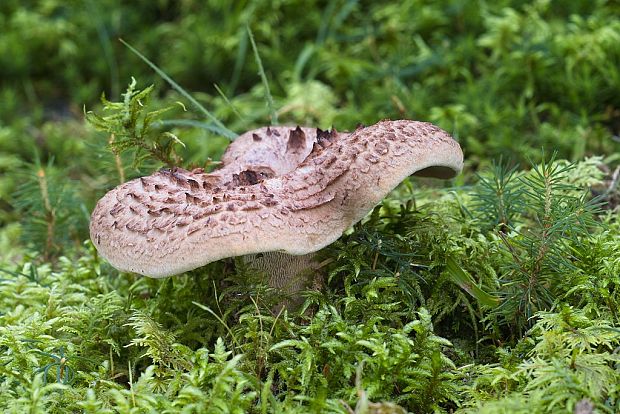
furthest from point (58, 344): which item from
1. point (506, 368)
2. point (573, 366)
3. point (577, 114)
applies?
point (577, 114)

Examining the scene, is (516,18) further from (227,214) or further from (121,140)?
(227,214)

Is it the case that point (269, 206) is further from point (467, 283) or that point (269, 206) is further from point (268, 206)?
point (467, 283)

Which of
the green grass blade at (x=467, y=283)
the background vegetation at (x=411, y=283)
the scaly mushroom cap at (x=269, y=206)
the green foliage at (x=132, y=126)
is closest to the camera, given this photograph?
the scaly mushroom cap at (x=269, y=206)

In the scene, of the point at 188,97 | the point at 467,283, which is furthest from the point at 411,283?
the point at 188,97

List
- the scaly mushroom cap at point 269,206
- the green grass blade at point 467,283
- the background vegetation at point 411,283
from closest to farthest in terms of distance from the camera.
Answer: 1. the scaly mushroom cap at point 269,206
2. the background vegetation at point 411,283
3. the green grass blade at point 467,283

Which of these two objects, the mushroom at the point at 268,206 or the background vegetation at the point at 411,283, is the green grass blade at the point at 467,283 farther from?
the mushroom at the point at 268,206

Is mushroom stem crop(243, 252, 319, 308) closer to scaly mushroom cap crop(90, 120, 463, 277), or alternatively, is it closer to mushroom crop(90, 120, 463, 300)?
mushroom crop(90, 120, 463, 300)

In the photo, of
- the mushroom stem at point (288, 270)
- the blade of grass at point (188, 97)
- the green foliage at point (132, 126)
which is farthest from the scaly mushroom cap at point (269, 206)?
the blade of grass at point (188, 97)
